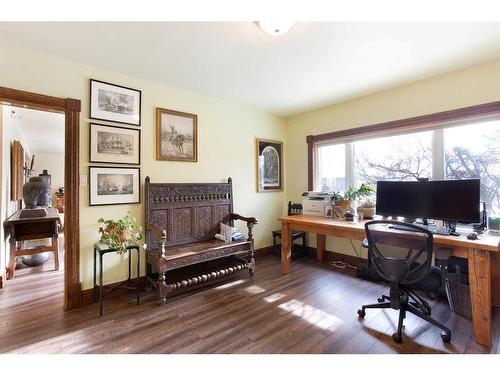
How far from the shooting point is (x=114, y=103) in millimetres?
2521

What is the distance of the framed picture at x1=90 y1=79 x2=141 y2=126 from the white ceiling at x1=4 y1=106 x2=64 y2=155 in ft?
2.01

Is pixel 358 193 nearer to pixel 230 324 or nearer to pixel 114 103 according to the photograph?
pixel 230 324

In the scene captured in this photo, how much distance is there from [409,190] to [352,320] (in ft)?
4.75

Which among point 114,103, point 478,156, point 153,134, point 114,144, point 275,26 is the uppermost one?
point 275,26

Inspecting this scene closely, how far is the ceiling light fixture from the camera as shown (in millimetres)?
1702

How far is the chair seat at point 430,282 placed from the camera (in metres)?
1.77

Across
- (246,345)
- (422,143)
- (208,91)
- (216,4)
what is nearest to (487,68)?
(422,143)

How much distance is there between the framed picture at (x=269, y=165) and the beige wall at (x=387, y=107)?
188mm

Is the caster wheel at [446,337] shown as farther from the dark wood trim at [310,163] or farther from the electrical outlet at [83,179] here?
the electrical outlet at [83,179]

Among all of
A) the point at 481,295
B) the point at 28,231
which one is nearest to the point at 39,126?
the point at 28,231

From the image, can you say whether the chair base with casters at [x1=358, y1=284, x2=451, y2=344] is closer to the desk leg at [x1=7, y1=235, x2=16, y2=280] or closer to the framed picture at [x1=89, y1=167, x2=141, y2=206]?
the framed picture at [x1=89, y1=167, x2=141, y2=206]

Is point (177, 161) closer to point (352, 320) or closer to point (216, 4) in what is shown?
point (216, 4)

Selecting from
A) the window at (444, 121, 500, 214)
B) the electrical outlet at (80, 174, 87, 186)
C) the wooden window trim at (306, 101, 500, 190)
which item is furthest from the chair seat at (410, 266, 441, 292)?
the electrical outlet at (80, 174, 87, 186)

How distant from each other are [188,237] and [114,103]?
5.82ft
